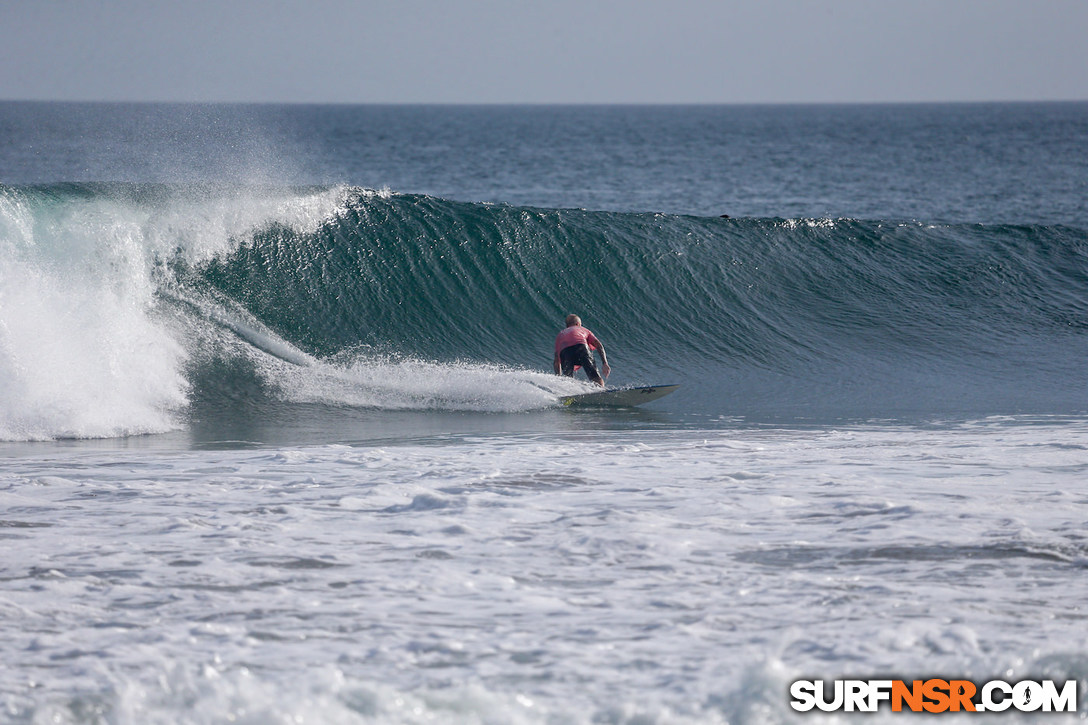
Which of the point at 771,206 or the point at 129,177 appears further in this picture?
the point at 771,206

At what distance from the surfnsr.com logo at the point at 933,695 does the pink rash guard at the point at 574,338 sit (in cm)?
776

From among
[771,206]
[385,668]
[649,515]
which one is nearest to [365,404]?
[649,515]

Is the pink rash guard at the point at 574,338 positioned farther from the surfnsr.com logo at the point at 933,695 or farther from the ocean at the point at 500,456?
the surfnsr.com logo at the point at 933,695

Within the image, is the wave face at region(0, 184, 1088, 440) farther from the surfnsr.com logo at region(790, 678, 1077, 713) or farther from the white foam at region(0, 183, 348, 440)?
the surfnsr.com logo at region(790, 678, 1077, 713)

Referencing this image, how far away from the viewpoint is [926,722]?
13.3 feet

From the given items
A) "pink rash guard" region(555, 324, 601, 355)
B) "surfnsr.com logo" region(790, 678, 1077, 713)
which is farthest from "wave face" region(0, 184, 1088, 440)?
"surfnsr.com logo" region(790, 678, 1077, 713)

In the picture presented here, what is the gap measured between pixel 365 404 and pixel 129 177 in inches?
334

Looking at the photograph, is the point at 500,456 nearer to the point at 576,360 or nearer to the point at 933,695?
the point at 576,360

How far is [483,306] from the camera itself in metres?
15.2

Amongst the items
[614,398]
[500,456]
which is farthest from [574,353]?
[500,456]

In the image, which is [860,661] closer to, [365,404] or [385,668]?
[385,668]

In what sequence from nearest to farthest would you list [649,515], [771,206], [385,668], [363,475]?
[385,668], [649,515], [363,475], [771,206]

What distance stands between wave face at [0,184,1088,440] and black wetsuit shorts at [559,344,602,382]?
0.43m

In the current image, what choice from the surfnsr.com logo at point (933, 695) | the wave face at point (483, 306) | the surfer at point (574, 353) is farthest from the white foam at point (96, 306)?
the surfnsr.com logo at point (933, 695)
